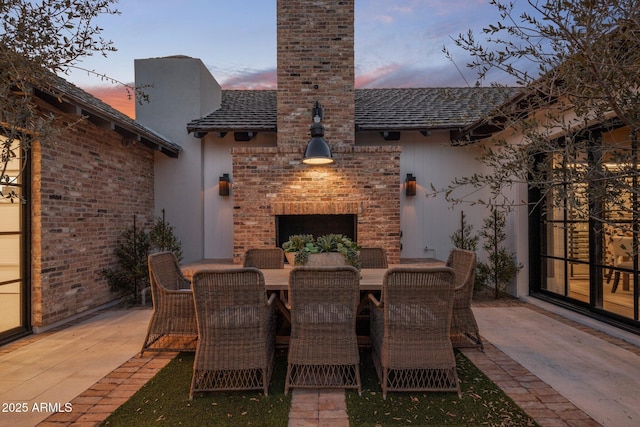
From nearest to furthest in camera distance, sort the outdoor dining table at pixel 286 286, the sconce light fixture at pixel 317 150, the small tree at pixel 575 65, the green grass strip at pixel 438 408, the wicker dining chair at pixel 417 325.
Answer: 1. the small tree at pixel 575 65
2. the green grass strip at pixel 438 408
3. the wicker dining chair at pixel 417 325
4. the outdoor dining table at pixel 286 286
5. the sconce light fixture at pixel 317 150

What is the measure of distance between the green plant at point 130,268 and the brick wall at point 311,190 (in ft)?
4.88

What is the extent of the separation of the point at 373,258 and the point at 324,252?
1.50m

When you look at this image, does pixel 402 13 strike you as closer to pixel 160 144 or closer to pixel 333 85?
pixel 333 85

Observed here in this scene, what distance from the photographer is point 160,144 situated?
649 centimetres

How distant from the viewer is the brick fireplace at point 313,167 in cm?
646

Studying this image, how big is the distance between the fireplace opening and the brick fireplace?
21.1 inches

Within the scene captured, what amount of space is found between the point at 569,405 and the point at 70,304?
549 cm

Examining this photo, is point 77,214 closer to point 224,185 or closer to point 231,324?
point 224,185

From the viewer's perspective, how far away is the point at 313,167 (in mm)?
6520

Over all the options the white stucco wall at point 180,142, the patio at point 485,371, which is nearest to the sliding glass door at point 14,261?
the patio at point 485,371

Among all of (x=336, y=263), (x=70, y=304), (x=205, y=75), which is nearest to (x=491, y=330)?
(x=336, y=263)

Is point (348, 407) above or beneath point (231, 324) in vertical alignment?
beneath

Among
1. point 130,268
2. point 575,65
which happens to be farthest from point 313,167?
point 575,65

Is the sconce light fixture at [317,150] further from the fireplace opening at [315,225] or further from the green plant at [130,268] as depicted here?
the green plant at [130,268]
